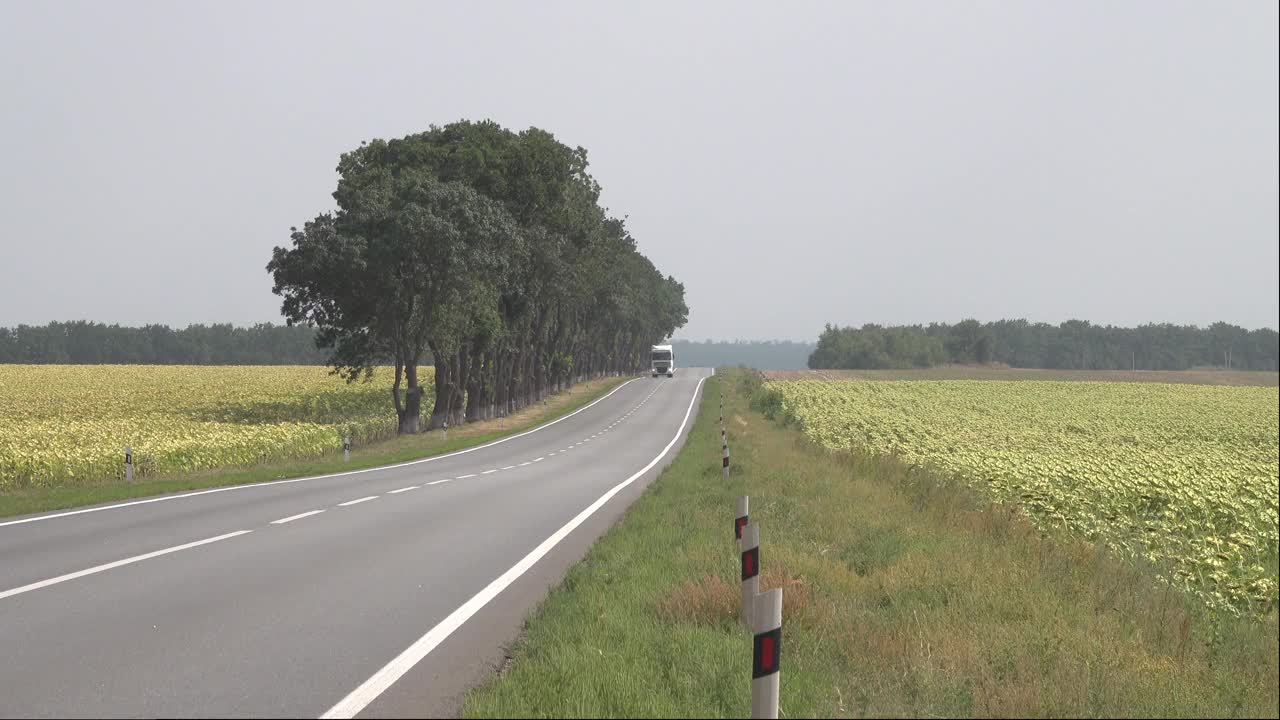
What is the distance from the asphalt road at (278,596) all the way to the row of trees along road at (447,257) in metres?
21.7

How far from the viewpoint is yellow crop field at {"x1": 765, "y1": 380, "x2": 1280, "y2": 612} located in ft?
38.6

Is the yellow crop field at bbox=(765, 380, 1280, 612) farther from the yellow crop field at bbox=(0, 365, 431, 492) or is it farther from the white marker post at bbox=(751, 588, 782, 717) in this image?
the yellow crop field at bbox=(0, 365, 431, 492)

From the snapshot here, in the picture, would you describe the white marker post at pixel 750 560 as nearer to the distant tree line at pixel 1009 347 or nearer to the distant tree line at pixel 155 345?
the distant tree line at pixel 1009 347

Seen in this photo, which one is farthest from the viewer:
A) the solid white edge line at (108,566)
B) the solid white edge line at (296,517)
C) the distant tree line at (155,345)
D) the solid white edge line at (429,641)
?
the distant tree line at (155,345)

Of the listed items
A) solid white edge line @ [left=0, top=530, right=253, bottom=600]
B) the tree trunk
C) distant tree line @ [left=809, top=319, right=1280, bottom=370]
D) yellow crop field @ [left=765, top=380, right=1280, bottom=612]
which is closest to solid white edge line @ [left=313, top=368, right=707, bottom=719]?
solid white edge line @ [left=0, top=530, right=253, bottom=600]

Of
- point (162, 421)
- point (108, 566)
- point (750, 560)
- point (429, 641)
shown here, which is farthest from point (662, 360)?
point (750, 560)

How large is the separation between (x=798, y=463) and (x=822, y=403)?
33.4 m

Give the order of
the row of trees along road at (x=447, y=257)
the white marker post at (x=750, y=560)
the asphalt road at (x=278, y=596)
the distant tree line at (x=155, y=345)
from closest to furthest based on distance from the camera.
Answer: the asphalt road at (x=278, y=596) < the white marker post at (x=750, y=560) < the row of trees along road at (x=447, y=257) < the distant tree line at (x=155, y=345)

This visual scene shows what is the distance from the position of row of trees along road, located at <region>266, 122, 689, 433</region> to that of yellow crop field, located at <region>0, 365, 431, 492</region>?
12.8ft

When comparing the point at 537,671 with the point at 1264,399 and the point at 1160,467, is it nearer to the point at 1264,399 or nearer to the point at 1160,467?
the point at 1160,467

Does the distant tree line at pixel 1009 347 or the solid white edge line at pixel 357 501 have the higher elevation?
the distant tree line at pixel 1009 347

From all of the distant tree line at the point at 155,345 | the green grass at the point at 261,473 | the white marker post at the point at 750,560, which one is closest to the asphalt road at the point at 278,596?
the green grass at the point at 261,473

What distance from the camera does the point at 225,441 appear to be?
1073 inches

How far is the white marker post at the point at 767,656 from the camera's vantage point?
463 cm
